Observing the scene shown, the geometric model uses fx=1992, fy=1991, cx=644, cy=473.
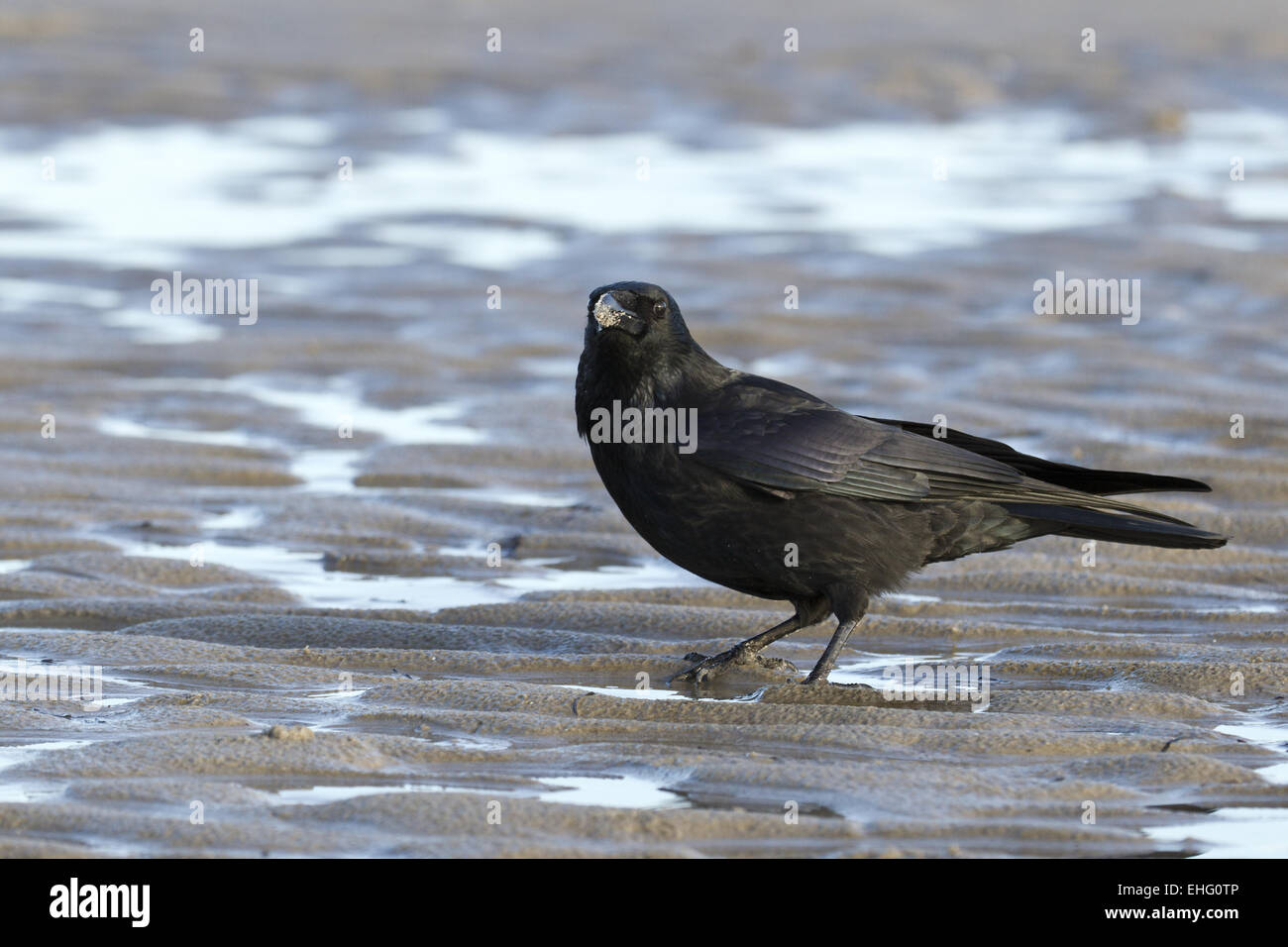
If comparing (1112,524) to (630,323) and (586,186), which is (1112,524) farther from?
(586,186)

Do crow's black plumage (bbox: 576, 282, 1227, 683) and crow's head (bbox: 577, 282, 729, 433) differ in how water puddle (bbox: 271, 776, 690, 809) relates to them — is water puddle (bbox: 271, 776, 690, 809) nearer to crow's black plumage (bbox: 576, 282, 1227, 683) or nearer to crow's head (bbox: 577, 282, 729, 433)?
crow's black plumage (bbox: 576, 282, 1227, 683)

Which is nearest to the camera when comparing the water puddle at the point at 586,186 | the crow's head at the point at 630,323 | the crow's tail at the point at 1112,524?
the crow's head at the point at 630,323

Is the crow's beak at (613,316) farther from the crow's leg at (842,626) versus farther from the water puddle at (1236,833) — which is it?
the water puddle at (1236,833)

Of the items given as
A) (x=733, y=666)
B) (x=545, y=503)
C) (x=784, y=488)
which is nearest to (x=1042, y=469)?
(x=784, y=488)

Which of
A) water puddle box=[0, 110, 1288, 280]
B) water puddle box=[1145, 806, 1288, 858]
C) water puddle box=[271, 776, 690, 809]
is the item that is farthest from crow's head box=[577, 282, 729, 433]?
water puddle box=[0, 110, 1288, 280]

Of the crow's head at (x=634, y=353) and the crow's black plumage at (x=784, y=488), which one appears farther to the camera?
the crow's head at (x=634, y=353)

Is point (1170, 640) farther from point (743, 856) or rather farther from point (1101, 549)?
point (743, 856)

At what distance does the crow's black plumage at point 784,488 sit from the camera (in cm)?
555

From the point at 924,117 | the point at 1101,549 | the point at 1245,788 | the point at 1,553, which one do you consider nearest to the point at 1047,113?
the point at 924,117

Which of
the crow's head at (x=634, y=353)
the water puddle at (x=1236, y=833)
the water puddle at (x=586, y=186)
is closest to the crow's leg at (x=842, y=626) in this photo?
the crow's head at (x=634, y=353)

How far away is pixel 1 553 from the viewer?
6945 mm

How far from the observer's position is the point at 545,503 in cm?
787

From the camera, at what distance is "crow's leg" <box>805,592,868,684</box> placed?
5.64 meters
